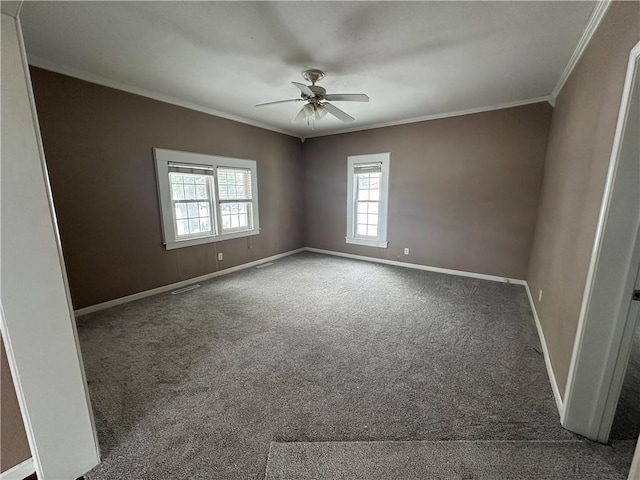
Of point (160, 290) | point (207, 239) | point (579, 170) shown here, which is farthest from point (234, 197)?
point (579, 170)

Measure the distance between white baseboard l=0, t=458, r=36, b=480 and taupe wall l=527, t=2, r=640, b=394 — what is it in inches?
115

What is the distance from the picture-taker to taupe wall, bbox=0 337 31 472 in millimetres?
1126

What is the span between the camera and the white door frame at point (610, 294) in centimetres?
127

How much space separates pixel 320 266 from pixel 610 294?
3.93 metres

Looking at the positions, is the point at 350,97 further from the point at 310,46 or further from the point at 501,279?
the point at 501,279

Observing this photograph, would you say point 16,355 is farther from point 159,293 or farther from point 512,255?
point 512,255

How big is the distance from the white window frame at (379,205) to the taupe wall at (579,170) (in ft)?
8.17

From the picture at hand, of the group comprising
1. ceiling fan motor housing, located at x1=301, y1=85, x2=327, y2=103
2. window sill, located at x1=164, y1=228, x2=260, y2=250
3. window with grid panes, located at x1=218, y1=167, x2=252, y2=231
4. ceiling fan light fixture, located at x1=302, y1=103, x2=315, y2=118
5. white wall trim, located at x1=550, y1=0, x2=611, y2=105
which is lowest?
window sill, located at x1=164, y1=228, x2=260, y2=250

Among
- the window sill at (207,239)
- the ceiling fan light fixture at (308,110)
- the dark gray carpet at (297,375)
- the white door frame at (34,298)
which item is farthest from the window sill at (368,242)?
the white door frame at (34,298)

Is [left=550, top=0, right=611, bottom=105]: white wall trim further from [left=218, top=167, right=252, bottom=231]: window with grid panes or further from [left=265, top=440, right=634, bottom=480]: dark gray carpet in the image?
[left=218, top=167, right=252, bottom=231]: window with grid panes

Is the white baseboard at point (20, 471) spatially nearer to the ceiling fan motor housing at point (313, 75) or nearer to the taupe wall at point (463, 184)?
the ceiling fan motor housing at point (313, 75)

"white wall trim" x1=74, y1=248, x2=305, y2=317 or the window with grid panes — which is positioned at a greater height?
the window with grid panes

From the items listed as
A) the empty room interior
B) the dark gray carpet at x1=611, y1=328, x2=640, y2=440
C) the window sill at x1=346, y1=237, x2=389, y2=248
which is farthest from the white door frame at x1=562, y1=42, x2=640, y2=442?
the window sill at x1=346, y1=237, x2=389, y2=248

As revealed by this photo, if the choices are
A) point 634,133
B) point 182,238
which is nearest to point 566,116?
point 634,133
